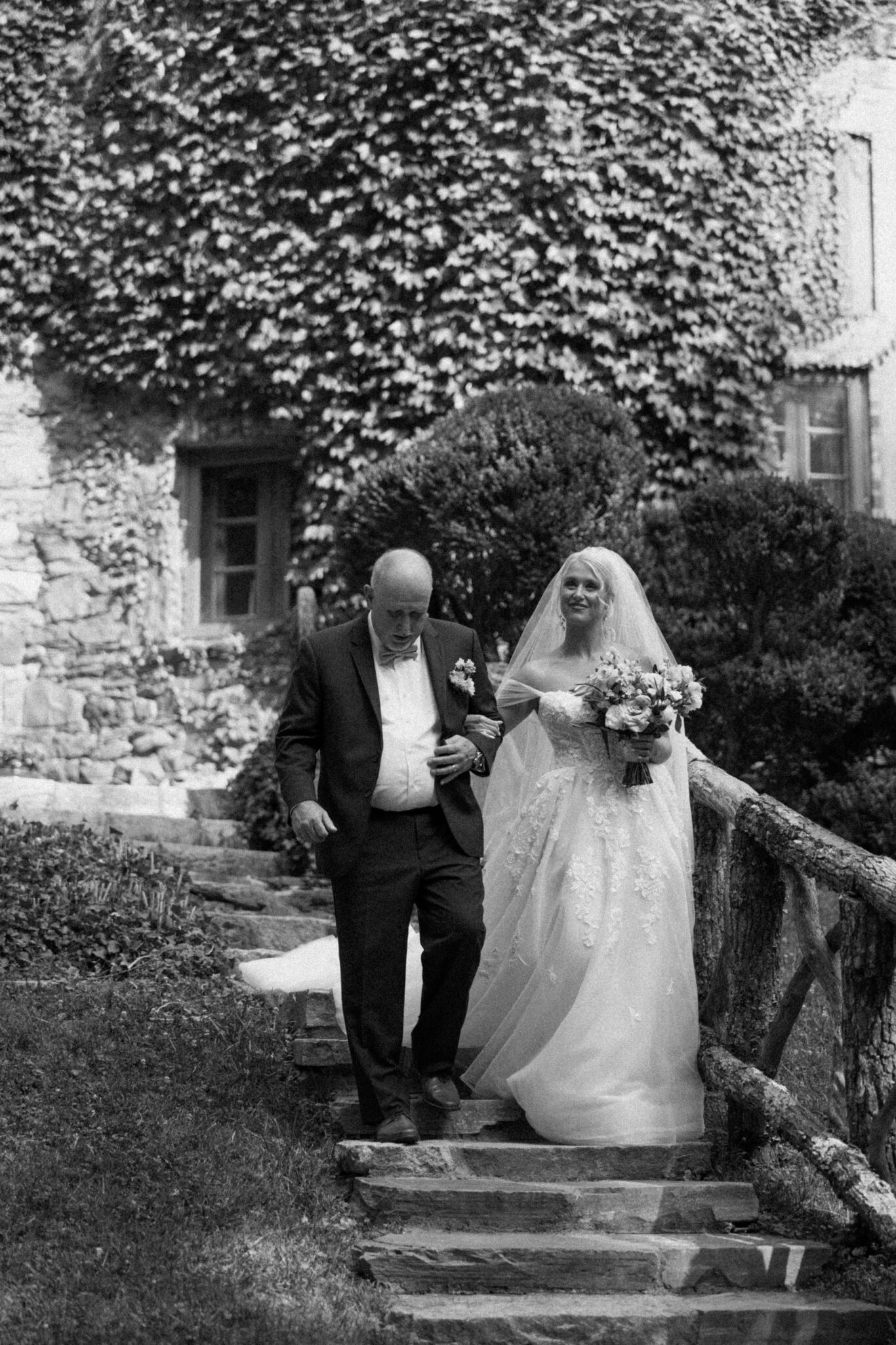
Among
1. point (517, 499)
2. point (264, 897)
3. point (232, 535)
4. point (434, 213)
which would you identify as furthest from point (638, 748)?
point (232, 535)

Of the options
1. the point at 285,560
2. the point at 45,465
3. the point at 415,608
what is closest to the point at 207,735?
the point at 285,560

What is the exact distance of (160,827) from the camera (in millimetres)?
10984

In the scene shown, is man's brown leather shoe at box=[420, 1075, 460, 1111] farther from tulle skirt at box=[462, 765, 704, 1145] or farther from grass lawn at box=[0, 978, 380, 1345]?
grass lawn at box=[0, 978, 380, 1345]

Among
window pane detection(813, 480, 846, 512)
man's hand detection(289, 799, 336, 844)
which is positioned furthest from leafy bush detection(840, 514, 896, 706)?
man's hand detection(289, 799, 336, 844)

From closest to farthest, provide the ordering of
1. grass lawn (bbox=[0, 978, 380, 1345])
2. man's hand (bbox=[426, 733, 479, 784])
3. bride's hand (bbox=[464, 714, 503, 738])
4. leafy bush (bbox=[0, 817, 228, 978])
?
grass lawn (bbox=[0, 978, 380, 1345]), man's hand (bbox=[426, 733, 479, 784]), bride's hand (bbox=[464, 714, 503, 738]), leafy bush (bbox=[0, 817, 228, 978])

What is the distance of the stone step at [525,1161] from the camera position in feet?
17.3

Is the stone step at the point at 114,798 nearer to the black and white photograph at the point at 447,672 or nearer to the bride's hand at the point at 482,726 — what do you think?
the black and white photograph at the point at 447,672

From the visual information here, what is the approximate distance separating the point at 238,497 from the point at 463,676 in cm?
895

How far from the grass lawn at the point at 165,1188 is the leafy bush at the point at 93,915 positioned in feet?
2.63

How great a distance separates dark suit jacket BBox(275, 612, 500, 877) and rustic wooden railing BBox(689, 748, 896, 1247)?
1008 mm

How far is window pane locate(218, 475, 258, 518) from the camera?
14289mm

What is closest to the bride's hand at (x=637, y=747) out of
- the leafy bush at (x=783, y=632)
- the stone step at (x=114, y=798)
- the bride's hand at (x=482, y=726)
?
the bride's hand at (x=482, y=726)

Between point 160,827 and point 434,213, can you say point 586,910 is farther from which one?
point 434,213

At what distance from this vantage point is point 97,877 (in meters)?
8.38
